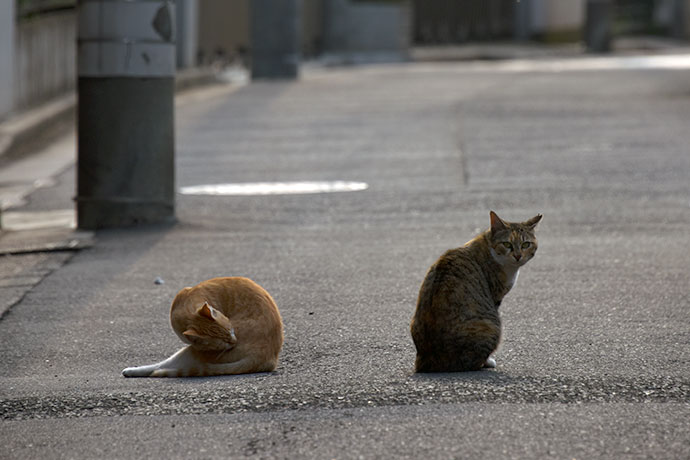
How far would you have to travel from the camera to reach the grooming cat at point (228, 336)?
215 inches

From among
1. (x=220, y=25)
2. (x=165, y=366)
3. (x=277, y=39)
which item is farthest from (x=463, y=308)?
(x=220, y=25)

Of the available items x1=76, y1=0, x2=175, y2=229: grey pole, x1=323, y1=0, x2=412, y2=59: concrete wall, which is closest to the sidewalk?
x1=76, y1=0, x2=175, y2=229: grey pole

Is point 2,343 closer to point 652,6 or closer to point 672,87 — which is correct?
point 672,87

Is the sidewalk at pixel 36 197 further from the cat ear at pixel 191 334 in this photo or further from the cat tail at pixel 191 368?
the cat ear at pixel 191 334

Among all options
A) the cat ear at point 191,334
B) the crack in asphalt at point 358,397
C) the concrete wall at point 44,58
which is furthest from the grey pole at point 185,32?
the crack in asphalt at point 358,397

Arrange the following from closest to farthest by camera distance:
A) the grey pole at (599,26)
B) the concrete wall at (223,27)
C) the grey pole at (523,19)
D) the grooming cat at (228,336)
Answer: the grooming cat at (228,336), the concrete wall at (223,27), the grey pole at (599,26), the grey pole at (523,19)

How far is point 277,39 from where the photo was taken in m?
27.9

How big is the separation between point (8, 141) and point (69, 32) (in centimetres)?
505

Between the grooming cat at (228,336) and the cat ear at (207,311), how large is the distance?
94 millimetres

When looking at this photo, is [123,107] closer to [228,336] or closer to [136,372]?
[136,372]

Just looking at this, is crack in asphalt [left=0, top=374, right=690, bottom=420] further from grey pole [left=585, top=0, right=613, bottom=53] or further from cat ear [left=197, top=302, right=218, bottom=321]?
grey pole [left=585, top=0, right=613, bottom=53]

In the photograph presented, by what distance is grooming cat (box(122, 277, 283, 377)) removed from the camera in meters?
5.47

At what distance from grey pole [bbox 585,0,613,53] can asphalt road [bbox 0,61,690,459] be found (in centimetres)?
2275

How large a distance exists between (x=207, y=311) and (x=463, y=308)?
47.6 inches
